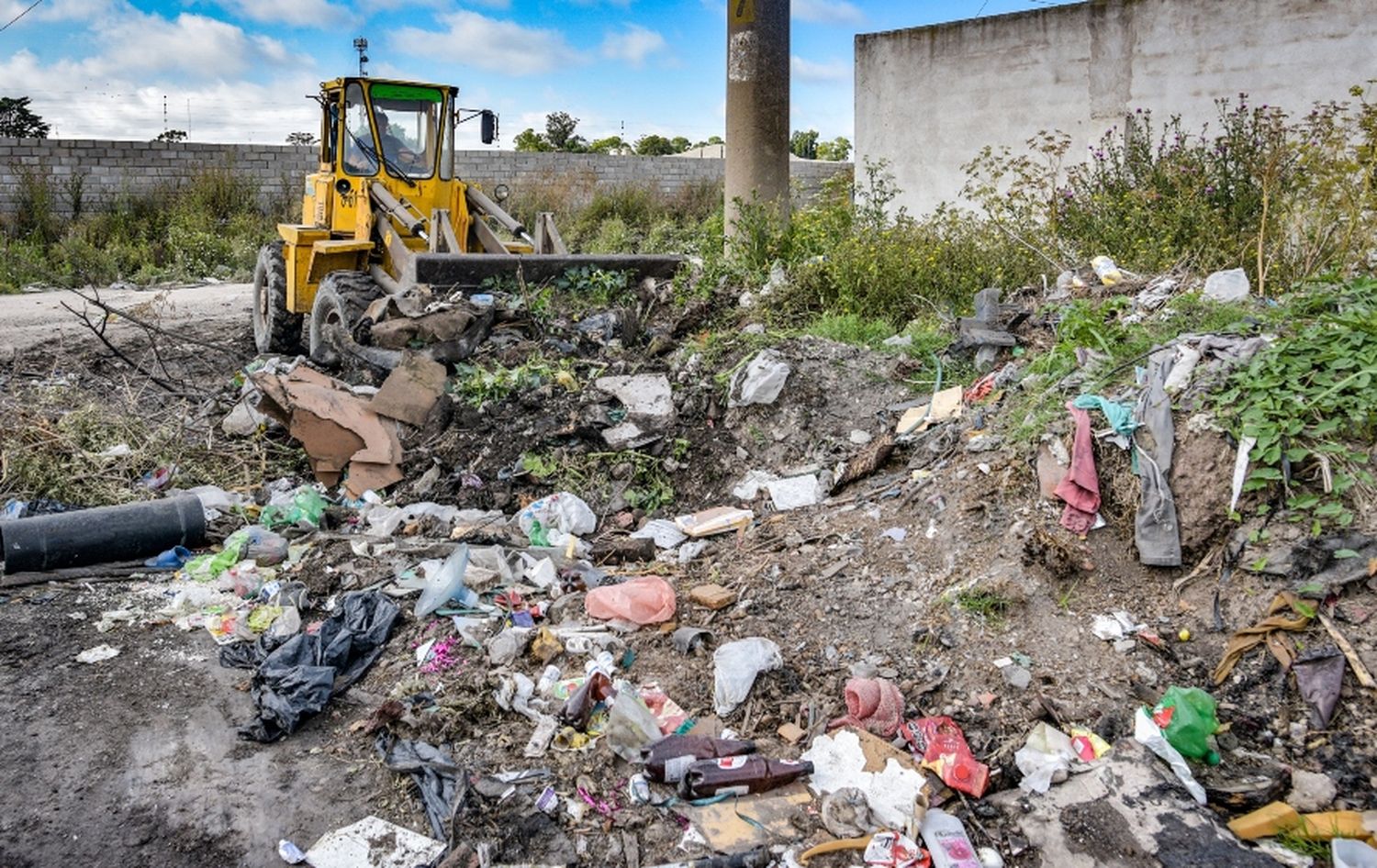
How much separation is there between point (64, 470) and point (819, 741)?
463 cm

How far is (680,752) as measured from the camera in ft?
10.4

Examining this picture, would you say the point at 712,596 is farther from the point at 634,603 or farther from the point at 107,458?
the point at 107,458

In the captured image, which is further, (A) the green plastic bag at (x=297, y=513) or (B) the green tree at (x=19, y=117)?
(B) the green tree at (x=19, y=117)

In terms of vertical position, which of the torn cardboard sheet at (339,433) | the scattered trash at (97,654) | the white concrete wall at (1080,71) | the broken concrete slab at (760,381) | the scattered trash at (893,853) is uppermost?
the white concrete wall at (1080,71)

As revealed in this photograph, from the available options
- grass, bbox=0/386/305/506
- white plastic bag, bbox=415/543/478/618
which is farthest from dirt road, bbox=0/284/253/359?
white plastic bag, bbox=415/543/478/618

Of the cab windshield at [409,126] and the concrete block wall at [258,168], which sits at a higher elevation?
the concrete block wall at [258,168]

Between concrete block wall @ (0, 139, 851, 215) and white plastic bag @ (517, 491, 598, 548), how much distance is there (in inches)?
357

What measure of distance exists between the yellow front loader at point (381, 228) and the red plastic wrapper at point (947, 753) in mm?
4948

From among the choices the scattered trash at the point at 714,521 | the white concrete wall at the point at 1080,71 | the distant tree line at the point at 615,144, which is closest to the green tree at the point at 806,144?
the distant tree line at the point at 615,144

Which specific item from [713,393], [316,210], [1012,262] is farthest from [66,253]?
[1012,262]

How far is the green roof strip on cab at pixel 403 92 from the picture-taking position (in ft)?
26.1

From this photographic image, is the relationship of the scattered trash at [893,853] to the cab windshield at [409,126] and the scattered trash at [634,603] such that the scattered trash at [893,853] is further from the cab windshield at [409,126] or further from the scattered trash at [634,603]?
the cab windshield at [409,126]

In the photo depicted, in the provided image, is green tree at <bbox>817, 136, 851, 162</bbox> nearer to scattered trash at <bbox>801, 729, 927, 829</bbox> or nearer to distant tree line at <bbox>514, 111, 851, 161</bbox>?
distant tree line at <bbox>514, 111, 851, 161</bbox>

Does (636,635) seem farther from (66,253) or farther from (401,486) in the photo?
(66,253)
